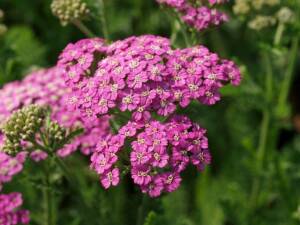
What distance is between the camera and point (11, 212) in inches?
196

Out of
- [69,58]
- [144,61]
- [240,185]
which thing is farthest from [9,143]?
[240,185]

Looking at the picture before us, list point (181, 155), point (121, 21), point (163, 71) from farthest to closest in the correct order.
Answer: point (121, 21) < point (163, 71) < point (181, 155)

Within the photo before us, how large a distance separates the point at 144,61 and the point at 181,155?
0.79 m

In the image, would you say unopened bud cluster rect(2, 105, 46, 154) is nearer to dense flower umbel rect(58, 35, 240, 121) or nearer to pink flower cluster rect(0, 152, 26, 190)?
dense flower umbel rect(58, 35, 240, 121)

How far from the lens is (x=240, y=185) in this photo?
717cm

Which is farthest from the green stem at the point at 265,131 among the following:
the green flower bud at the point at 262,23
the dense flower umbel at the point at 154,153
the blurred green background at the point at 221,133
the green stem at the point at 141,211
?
the dense flower umbel at the point at 154,153

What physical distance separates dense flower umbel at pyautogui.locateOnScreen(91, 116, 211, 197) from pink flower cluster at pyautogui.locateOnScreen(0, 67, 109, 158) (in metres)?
0.83

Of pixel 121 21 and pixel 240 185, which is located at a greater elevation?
pixel 121 21

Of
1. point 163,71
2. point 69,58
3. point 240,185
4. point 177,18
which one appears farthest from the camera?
point 240,185

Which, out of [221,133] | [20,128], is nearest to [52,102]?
[20,128]

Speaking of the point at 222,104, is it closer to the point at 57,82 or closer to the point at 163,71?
the point at 57,82

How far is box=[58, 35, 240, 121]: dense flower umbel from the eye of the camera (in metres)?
4.27

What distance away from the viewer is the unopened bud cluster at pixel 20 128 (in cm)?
445

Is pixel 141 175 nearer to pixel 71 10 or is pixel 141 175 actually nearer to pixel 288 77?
pixel 71 10
